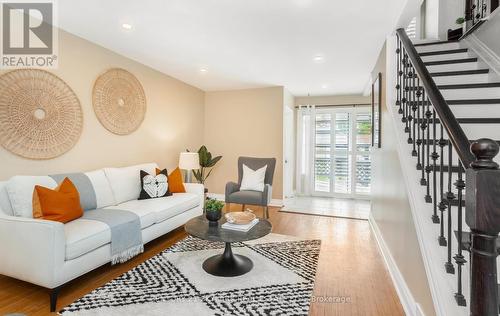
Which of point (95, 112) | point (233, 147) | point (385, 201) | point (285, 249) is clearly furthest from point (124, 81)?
point (385, 201)

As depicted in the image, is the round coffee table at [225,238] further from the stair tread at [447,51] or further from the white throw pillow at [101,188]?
the stair tread at [447,51]

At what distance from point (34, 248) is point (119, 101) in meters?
2.21

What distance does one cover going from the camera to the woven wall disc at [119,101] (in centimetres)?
332

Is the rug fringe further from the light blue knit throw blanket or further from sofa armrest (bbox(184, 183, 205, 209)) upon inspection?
sofa armrest (bbox(184, 183, 205, 209))

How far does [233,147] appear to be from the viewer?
5.62m

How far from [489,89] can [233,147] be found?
415 cm

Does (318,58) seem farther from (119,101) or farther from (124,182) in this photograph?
(124,182)

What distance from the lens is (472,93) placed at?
2.42m

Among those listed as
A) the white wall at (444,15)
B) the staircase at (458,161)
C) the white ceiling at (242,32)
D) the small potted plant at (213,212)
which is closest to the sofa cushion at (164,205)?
the small potted plant at (213,212)

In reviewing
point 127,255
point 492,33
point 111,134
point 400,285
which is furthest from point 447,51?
point 111,134

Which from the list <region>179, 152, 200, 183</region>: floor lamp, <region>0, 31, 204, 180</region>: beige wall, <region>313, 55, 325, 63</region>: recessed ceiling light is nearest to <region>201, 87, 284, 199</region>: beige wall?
<region>0, 31, 204, 180</region>: beige wall

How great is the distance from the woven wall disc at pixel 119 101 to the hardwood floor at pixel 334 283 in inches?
66.0

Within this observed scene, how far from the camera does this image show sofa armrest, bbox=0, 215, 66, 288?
1.89 metres

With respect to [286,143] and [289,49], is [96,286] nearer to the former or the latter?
[289,49]
